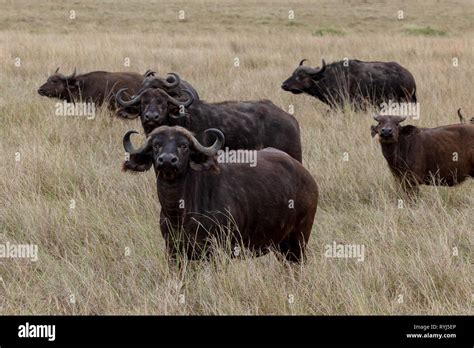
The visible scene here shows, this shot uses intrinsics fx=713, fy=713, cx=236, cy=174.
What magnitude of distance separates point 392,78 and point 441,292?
8883 mm

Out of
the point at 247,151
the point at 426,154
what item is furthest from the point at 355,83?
the point at 247,151

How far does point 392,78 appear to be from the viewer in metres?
13.4

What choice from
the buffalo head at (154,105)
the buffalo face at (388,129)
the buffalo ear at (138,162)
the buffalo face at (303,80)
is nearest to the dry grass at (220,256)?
the buffalo face at (303,80)

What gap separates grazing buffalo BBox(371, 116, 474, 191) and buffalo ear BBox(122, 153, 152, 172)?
140 inches

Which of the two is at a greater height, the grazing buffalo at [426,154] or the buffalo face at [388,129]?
the buffalo face at [388,129]

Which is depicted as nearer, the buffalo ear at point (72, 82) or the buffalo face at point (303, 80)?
the buffalo ear at point (72, 82)

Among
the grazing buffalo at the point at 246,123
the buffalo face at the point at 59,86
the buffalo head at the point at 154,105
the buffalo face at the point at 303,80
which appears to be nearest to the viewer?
the buffalo head at the point at 154,105

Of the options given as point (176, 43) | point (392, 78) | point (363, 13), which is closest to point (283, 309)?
point (392, 78)

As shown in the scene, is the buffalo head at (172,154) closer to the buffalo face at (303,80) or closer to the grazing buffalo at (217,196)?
the grazing buffalo at (217,196)

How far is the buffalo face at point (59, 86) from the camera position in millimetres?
12617

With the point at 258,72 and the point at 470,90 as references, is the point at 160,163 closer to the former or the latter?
the point at 470,90

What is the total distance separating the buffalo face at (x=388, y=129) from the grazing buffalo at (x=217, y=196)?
261 centimetres

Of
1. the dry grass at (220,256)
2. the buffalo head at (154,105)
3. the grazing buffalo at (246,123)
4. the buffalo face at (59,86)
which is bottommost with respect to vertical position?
the dry grass at (220,256)

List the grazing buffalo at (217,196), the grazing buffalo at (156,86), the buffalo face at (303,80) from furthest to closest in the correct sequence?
the buffalo face at (303,80) → the grazing buffalo at (156,86) → the grazing buffalo at (217,196)
